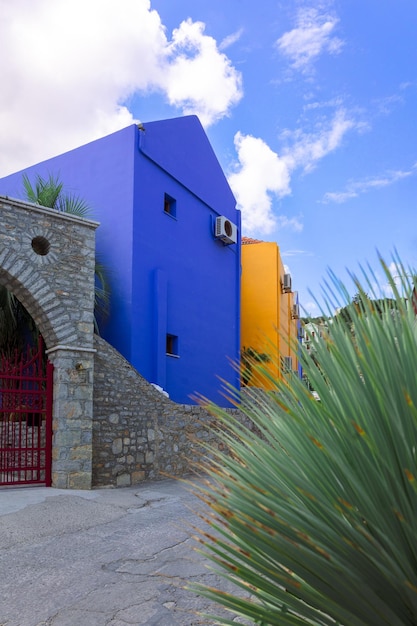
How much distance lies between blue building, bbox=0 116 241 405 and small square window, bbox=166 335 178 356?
22 mm

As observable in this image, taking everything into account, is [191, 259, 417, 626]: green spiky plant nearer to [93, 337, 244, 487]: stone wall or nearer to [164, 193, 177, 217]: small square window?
[93, 337, 244, 487]: stone wall

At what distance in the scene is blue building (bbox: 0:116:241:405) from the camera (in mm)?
11258

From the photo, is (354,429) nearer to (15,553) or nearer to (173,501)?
(15,553)

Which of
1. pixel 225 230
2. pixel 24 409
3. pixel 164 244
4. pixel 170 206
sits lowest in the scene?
pixel 24 409

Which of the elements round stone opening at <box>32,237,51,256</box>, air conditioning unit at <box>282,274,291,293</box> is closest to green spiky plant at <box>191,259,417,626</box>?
round stone opening at <box>32,237,51,256</box>

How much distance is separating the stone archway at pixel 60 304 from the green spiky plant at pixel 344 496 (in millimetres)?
6667

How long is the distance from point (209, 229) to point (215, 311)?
208cm

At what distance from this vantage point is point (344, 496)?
151 cm

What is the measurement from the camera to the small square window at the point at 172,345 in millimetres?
12329

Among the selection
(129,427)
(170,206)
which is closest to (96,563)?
(129,427)

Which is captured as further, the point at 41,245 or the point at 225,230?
the point at 225,230

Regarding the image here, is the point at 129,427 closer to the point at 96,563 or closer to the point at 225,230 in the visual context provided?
the point at 96,563

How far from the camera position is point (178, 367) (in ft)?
40.3

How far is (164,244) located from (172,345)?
2.22 metres
